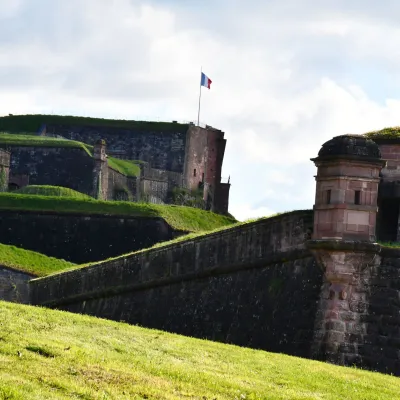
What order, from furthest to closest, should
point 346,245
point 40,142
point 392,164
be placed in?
point 40,142 → point 392,164 → point 346,245

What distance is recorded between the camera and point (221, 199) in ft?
249

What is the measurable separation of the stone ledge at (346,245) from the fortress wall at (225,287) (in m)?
0.88

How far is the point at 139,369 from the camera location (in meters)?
16.4

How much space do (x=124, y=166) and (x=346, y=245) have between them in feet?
156

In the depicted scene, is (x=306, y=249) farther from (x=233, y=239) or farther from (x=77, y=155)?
(x=77, y=155)

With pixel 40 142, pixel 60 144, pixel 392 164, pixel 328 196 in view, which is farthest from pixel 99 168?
pixel 328 196

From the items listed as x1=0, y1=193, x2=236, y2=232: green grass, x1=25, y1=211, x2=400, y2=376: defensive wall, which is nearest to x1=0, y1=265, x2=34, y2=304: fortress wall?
x1=0, y1=193, x2=236, y2=232: green grass

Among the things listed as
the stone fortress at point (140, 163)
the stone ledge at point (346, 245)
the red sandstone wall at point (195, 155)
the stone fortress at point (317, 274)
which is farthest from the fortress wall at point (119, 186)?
the stone ledge at point (346, 245)

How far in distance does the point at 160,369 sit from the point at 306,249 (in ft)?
25.4

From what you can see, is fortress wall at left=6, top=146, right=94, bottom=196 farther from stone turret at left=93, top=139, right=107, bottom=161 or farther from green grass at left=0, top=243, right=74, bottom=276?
green grass at left=0, top=243, right=74, bottom=276

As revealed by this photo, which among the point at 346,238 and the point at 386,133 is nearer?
the point at 346,238

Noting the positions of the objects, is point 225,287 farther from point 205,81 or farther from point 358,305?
point 205,81

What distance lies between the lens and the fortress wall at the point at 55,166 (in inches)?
2613

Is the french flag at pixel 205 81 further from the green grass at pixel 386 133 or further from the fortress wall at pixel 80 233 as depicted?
the green grass at pixel 386 133
